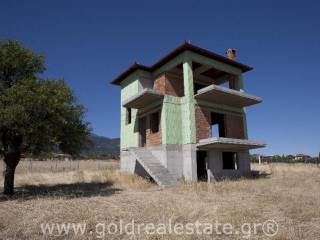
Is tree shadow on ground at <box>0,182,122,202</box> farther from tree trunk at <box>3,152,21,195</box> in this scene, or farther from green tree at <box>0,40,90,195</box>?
green tree at <box>0,40,90,195</box>

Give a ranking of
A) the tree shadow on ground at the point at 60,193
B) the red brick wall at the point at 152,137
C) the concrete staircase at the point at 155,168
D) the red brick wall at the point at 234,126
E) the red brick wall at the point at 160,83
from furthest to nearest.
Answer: the red brick wall at the point at 234,126
the red brick wall at the point at 160,83
the red brick wall at the point at 152,137
the concrete staircase at the point at 155,168
the tree shadow on ground at the point at 60,193

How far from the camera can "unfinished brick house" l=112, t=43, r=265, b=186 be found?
847 inches

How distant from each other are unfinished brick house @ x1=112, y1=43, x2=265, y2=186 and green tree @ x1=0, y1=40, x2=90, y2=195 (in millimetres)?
6136

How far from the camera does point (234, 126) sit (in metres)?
25.5

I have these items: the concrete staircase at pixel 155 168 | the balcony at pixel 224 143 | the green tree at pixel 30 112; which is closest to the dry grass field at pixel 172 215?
the green tree at pixel 30 112

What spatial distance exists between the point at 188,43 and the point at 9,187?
1604cm

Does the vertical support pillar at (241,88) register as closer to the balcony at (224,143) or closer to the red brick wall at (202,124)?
the balcony at (224,143)

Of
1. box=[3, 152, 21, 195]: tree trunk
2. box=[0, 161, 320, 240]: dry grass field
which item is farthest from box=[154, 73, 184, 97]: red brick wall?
box=[3, 152, 21, 195]: tree trunk

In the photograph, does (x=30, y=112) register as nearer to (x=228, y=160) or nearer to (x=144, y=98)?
(x=144, y=98)

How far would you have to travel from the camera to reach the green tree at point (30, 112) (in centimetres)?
1383

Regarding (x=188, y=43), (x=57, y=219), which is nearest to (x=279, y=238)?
(x=57, y=219)

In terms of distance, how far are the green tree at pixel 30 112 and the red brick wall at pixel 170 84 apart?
869 cm

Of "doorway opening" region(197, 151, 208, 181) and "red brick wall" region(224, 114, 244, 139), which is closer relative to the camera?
"red brick wall" region(224, 114, 244, 139)

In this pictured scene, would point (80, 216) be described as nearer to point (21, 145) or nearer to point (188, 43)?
point (21, 145)
